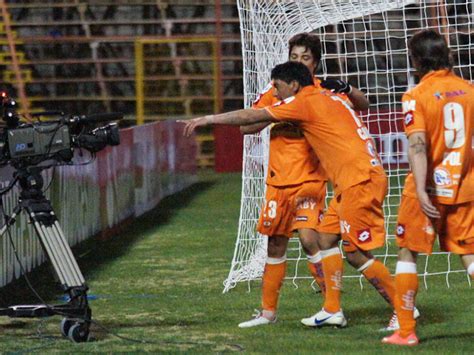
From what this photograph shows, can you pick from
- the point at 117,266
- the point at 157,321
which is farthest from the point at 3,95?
the point at 117,266

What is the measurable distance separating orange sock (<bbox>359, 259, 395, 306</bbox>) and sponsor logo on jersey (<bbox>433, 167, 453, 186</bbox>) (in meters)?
0.90

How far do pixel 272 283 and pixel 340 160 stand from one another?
0.92 meters

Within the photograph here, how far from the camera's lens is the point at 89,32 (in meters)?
24.9

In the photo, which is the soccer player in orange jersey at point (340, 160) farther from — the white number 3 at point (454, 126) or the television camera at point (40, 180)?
the television camera at point (40, 180)

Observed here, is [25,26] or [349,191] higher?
[25,26]

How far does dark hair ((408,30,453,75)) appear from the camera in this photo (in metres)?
6.41

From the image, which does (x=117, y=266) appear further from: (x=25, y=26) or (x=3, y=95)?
(x=25, y=26)

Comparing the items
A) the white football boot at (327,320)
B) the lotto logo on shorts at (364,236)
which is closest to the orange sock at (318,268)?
the white football boot at (327,320)

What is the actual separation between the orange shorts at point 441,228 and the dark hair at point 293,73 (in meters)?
1.04

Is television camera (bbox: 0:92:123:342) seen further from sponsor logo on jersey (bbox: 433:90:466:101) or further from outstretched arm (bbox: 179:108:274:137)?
sponsor logo on jersey (bbox: 433:90:466:101)

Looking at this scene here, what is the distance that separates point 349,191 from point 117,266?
4.06 meters

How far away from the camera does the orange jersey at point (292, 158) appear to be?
7520 millimetres

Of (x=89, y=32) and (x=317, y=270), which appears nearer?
(x=317, y=270)

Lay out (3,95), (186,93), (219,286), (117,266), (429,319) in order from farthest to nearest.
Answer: (186,93) < (117,266) < (219,286) < (429,319) < (3,95)
